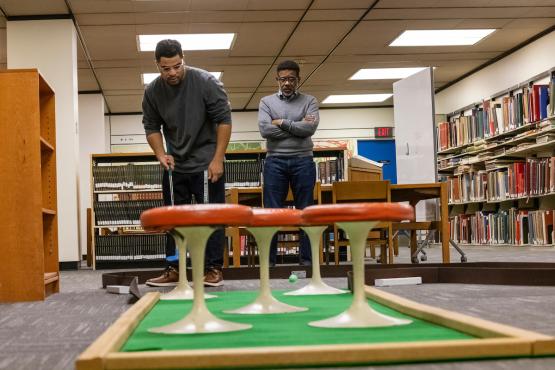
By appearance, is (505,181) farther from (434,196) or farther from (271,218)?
(271,218)

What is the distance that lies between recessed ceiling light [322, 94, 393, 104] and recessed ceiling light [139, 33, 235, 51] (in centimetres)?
392

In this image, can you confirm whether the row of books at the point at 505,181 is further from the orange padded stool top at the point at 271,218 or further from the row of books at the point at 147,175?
the orange padded stool top at the point at 271,218

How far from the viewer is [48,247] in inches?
173

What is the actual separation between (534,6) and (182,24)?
3.87m

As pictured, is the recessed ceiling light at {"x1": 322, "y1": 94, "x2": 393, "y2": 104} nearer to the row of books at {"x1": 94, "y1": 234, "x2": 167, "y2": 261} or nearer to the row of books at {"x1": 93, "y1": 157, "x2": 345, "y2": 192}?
the row of books at {"x1": 93, "y1": 157, "x2": 345, "y2": 192}

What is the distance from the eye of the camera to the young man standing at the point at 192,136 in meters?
3.87

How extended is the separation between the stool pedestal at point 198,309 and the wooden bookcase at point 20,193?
179cm

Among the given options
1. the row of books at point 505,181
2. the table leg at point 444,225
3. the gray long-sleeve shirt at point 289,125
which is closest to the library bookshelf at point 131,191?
the table leg at point 444,225

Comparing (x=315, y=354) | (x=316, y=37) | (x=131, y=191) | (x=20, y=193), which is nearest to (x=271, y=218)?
(x=315, y=354)

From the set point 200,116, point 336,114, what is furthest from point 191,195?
point 336,114

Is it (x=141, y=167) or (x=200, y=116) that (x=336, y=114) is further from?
(x=200, y=116)

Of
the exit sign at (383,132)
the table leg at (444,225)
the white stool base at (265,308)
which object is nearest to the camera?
the white stool base at (265,308)

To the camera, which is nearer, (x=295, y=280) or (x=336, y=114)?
(x=295, y=280)

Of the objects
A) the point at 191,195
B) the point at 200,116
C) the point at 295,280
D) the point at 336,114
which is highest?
the point at 336,114
